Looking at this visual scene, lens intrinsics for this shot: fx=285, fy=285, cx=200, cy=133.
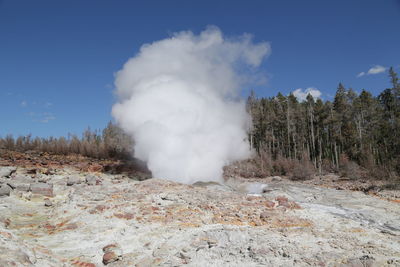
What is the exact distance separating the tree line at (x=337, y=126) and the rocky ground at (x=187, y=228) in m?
21.5

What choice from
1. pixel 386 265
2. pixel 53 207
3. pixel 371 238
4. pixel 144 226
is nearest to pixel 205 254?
pixel 144 226

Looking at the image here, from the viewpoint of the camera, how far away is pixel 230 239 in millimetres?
4906

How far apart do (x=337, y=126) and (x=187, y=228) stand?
32.8 m

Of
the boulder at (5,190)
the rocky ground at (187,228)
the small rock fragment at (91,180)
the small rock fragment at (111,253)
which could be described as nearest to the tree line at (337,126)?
the small rock fragment at (91,180)

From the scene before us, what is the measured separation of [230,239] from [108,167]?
12106 mm

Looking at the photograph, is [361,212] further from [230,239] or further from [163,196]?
[163,196]

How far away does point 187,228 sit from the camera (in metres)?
5.68

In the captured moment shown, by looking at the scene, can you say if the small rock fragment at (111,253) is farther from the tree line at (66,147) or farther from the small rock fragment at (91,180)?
the tree line at (66,147)

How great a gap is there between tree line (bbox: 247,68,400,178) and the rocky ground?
70.5 ft

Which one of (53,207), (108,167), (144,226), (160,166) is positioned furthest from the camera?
(108,167)

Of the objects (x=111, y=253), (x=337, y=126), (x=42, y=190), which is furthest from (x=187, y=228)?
(x=337, y=126)

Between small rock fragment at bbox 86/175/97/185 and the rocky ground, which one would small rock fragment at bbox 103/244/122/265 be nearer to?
the rocky ground

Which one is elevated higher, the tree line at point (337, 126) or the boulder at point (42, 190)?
the tree line at point (337, 126)

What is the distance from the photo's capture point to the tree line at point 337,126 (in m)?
30.3
